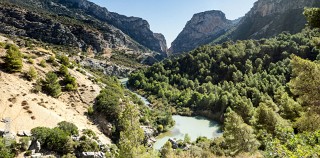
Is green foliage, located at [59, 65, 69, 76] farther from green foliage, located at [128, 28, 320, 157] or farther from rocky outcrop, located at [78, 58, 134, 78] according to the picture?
rocky outcrop, located at [78, 58, 134, 78]

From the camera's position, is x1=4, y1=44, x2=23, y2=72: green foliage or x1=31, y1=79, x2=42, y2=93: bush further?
x1=4, y1=44, x2=23, y2=72: green foliage

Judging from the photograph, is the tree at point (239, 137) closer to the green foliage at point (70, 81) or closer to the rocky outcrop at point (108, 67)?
the green foliage at point (70, 81)

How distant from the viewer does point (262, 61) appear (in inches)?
A: 4830

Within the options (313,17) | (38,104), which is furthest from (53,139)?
(313,17)

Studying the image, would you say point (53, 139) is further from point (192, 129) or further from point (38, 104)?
point (192, 129)

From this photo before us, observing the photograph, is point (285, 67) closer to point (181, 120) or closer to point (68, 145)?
point (181, 120)

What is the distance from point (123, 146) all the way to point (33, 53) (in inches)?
1878

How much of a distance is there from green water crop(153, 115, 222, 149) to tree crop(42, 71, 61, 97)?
26.6 metres

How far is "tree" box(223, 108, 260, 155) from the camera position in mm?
41669

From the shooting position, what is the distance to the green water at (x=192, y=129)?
240 ft

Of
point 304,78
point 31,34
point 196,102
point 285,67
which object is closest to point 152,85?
point 196,102

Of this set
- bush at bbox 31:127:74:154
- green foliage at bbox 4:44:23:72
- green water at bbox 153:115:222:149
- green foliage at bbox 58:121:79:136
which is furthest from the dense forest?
green foliage at bbox 4:44:23:72

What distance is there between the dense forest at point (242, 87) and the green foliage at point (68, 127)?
17202mm

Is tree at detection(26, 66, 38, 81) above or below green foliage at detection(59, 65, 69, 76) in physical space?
below
